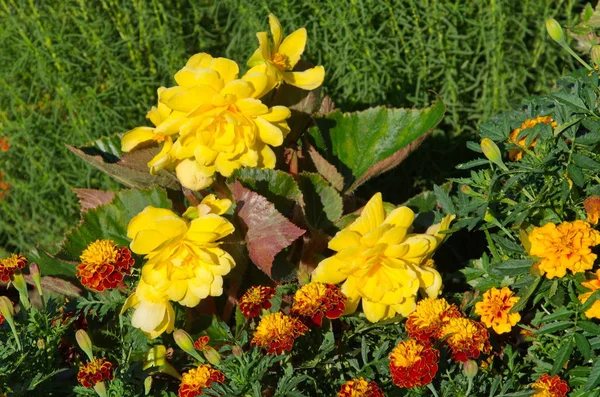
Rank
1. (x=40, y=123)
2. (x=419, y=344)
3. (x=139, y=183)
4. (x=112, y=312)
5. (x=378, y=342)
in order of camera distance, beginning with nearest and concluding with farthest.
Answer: (x=419, y=344) → (x=378, y=342) → (x=112, y=312) → (x=139, y=183) → (x=40, y=123)

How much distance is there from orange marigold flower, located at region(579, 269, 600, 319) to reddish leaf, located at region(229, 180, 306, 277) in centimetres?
67

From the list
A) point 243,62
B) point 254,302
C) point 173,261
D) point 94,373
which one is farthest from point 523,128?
point 243,62

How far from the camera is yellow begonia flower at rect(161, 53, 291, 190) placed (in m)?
2.07

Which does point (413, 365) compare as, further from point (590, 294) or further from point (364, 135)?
point (364, 135)

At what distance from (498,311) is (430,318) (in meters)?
0.16

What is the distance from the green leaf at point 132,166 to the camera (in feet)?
7.86

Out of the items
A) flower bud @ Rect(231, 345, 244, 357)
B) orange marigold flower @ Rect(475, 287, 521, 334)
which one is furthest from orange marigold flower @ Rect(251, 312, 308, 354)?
orange marigold flower @ Rect(475, 287, 521, 334)

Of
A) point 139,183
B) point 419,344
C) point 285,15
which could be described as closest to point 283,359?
point 419,344

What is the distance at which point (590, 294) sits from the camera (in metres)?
1.76

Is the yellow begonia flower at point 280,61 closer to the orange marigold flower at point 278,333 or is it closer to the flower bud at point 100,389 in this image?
the orange marigold flower at point 278,333

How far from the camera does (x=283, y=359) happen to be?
1800 millimetres

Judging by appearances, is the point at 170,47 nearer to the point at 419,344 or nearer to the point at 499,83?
the point at 499,83

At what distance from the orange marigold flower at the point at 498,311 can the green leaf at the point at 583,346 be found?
0.57ft

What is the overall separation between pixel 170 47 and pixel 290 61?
125 centimetres
